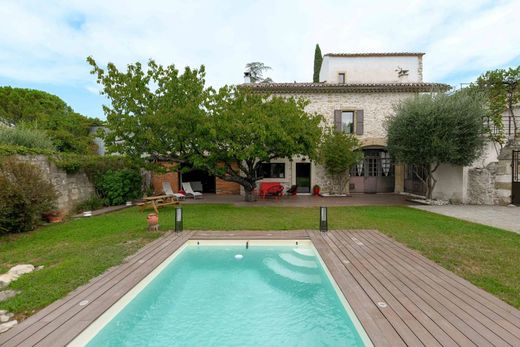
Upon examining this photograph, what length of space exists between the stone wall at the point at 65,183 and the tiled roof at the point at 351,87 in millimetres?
10462

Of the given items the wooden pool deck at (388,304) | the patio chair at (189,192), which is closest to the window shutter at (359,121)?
the patio chair at (189,192)

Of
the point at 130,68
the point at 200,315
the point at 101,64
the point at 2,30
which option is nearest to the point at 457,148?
the point at 200,315

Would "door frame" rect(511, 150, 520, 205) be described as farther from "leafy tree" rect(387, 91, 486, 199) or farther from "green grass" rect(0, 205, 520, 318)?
"green grass" rect(0, 205, 520, 318)

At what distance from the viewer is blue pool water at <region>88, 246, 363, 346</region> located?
3.12 meters

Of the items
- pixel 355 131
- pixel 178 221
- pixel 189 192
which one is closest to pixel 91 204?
pixel 189 192

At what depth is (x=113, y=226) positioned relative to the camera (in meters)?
7.52

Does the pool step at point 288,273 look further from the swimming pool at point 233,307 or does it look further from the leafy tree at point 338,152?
the leafy tree at point 338,152

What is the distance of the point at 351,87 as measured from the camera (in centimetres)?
1585

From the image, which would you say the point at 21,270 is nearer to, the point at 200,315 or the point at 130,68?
the point at 200,315

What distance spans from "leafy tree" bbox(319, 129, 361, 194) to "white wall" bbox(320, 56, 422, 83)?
18.4ft

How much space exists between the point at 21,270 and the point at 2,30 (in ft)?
33.4

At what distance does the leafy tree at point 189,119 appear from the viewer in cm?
1002

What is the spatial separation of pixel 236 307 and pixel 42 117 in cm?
2575

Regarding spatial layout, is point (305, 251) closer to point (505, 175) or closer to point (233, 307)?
point (233, 307)
